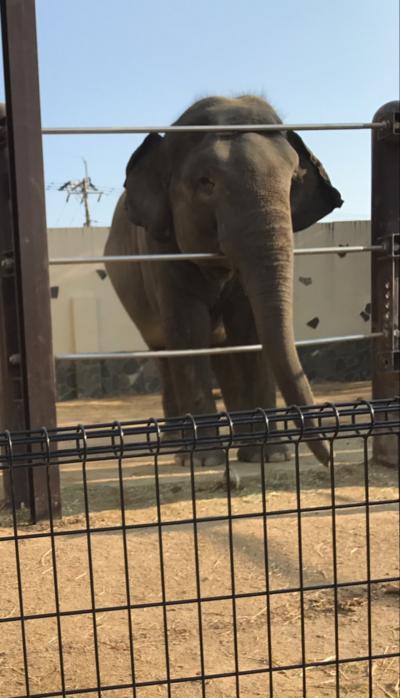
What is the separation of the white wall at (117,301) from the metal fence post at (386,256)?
224 inches

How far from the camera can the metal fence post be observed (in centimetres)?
389

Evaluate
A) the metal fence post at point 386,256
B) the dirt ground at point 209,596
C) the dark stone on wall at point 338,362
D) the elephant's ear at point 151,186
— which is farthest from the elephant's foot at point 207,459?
the dark stone on wall at point 338,362

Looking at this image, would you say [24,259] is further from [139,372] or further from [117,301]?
[139,372]

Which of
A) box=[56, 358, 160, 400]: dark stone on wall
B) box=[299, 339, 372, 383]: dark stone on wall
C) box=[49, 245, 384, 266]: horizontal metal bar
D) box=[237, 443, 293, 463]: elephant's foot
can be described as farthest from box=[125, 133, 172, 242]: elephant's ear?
box=[299, 339, 372, 383]: dark stone on wall

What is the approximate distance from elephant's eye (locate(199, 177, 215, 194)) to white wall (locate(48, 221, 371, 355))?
5.66 m

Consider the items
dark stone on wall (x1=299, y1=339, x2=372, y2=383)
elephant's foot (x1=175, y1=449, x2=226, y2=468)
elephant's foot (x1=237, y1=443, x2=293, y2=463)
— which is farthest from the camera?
dark stone on wall (x1=299, y1=339, x2=372, y2=383)

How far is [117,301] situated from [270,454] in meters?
5.80

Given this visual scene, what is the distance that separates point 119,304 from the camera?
9.73 metres

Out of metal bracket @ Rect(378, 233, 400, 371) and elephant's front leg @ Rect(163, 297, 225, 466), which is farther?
elephant's front leg @ Rect(163, 297, 225, 466)

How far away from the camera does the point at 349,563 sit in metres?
2.57

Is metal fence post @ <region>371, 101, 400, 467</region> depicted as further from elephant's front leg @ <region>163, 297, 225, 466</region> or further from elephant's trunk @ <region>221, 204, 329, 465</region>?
elephant's front leg @ <region>163, 297, 225, 466</region>

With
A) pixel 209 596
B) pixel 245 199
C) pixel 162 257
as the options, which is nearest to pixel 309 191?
pixel 245 199

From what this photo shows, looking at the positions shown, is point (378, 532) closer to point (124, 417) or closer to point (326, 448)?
point (326, 448)

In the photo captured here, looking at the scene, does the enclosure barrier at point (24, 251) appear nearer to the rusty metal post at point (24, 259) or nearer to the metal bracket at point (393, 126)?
the rusty metal post at point (24, 259)
